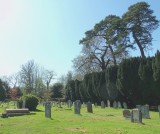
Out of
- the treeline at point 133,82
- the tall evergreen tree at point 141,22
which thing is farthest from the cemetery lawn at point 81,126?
the tall evergreen tree at point 141,22

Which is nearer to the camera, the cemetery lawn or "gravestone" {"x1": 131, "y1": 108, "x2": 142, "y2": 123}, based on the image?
the cemetery lawn

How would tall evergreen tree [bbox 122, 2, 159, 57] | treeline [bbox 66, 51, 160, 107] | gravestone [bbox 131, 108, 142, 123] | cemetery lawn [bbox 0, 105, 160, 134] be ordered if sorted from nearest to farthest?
cemetery lawn [bbox 0, 105, 160, 134]
gravestone [bbox 131, 108, 142, 123]
treeline [bbox 66, 51, 160, 107]
tall evergreen tree [bbox 122, 2, 159, 57]

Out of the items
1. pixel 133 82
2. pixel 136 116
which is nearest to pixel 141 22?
pixel 133 82

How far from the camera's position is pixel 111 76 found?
4947 centimetres

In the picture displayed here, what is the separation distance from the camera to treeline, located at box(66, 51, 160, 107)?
37.1 metres

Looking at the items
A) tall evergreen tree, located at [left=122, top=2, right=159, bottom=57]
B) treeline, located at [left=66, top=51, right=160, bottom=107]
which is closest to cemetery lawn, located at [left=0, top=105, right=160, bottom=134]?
treeline, located at [left=66, top=51, right=160, bottom=107]

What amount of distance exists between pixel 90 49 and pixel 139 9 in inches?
651

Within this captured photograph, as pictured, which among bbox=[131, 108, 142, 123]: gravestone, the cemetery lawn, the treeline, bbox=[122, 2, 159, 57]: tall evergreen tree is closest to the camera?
the cemetery lawn

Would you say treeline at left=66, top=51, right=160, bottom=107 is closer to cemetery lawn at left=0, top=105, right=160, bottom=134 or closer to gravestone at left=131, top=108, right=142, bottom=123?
cemetery lawn at left=0, top=105, right=160, bottom=134

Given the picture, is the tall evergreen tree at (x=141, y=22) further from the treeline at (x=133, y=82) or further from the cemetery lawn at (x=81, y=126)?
the cemetery lawn at (x=81, y=126)

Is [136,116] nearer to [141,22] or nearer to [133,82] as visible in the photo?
[133,82]

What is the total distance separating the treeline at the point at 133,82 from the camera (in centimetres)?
3708

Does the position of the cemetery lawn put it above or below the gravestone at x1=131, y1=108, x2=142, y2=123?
below

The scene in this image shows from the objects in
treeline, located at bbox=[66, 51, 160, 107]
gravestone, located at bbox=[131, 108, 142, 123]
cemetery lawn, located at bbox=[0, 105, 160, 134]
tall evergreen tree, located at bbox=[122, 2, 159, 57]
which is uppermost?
tall evergreen tree, located at bbox=[122, 2, 159, 57]
